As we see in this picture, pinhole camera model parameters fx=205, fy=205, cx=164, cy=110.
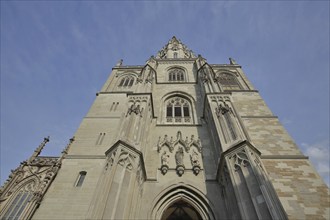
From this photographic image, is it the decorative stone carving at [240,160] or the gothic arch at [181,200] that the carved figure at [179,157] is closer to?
the gothic arch at [181,200]

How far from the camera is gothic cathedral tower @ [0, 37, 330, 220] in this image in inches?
262

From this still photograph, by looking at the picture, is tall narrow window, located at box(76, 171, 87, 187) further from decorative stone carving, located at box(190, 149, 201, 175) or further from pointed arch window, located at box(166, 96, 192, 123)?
pointed arch window, located at box(166, 96, 192, 123)

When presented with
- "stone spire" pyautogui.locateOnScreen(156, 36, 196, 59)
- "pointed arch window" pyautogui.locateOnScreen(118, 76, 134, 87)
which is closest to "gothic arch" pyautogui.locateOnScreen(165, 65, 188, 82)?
"pointed arch window" pyautogui.locateOnScreen(118, 76, 134, 87)

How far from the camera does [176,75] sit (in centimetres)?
1889

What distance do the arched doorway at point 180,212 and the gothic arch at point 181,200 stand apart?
0.77 m

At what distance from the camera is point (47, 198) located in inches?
325

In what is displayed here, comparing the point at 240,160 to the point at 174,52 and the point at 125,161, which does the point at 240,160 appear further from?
the point at 174,52

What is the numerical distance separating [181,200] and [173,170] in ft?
4.43

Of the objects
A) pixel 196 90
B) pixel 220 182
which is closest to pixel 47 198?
pixel 220 182

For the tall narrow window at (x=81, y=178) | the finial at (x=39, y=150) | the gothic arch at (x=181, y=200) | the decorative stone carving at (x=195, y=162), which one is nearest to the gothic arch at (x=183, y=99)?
the decorative stone carving at (x=195, y=162)

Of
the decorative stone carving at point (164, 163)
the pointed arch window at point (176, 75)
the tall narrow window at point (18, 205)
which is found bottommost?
the tall narrow window at point (18, 205)

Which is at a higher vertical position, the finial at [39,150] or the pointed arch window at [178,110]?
the pointed arch window at [178,110]

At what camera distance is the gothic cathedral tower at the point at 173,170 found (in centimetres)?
666

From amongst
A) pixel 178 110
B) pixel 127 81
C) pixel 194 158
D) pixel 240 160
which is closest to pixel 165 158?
pixel 194 158
